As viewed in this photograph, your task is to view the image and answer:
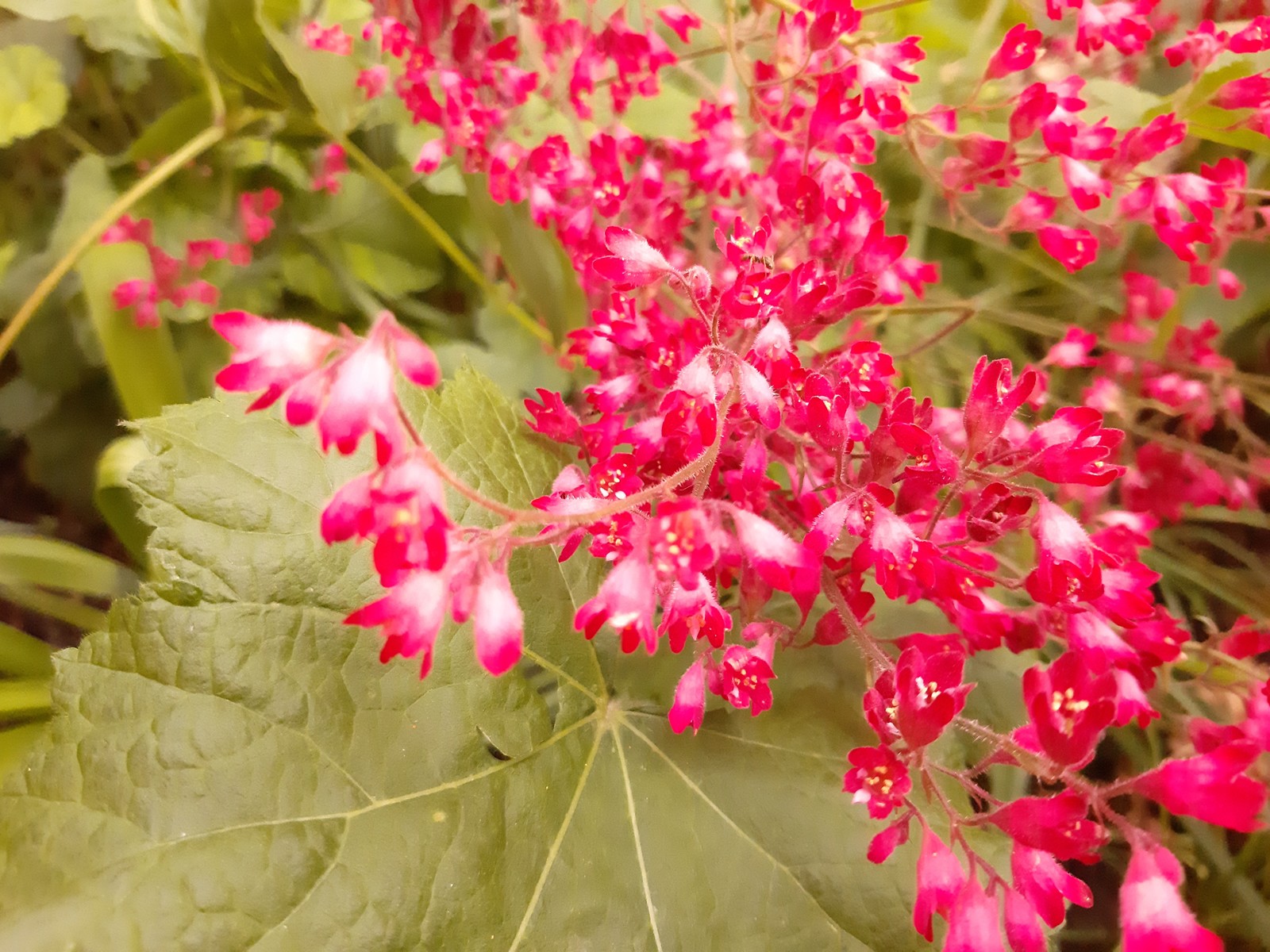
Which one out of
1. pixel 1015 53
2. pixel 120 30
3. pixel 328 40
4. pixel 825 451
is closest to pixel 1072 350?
pixel 1015 53

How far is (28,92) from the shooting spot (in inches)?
50.8

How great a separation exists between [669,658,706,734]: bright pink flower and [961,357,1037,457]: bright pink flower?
0.89 feet

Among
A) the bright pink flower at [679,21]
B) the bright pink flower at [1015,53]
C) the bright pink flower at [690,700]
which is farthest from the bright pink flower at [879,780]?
the bright pink flower at [679,21]

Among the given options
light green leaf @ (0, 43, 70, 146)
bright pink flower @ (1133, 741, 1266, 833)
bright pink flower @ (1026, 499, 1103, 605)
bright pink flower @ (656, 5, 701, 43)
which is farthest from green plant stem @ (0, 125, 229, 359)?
bright pink flower @ (1133, 741, 1266, 833)

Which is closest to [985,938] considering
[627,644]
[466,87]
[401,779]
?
[627,644]

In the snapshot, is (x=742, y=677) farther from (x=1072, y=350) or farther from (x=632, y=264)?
(x=1072, y=350)

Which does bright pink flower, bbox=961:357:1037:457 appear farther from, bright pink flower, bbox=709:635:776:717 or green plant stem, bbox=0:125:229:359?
green plant stem, bbox=0:125:229:359

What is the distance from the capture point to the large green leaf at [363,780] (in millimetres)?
601

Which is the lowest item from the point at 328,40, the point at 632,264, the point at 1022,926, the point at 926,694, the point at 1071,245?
the point at 1022,926

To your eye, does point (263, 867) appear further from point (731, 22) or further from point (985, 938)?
point (731, 22)

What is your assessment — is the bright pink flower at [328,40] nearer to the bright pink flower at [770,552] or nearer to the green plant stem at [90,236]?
the green plant stem at [90,236]

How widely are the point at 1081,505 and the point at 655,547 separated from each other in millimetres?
990

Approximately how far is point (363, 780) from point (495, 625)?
29cm

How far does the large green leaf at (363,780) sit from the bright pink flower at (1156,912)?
0.28 metres
